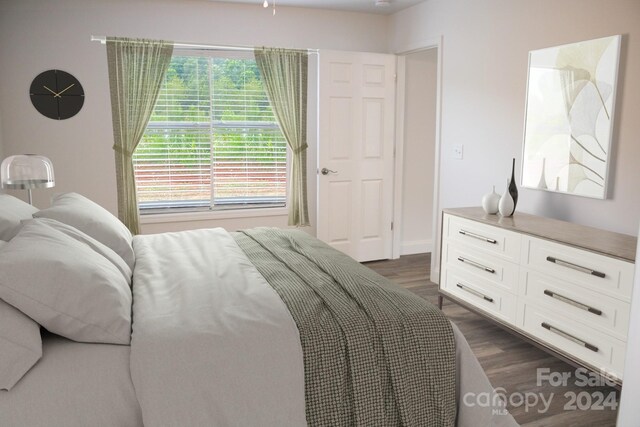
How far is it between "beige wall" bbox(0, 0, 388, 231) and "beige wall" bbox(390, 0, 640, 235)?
169 centimetres

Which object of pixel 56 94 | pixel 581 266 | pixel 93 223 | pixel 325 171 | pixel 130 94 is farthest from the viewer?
pixel 325 171

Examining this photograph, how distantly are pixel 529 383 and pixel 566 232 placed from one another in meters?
0.90

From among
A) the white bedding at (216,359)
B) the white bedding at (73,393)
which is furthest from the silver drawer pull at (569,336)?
the white bedding at (73,393)

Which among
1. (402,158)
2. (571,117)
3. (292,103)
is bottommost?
(402,158)

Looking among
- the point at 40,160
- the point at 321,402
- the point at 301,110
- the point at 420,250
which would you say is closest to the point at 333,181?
the point at 301,110

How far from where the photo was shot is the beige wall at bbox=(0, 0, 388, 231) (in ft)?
14.1

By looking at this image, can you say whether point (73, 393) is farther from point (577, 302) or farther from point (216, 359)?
point (577, 302)

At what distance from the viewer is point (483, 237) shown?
134 inches

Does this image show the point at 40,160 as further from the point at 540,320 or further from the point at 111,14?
the point at 540,320

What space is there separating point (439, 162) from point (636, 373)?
3.91 meters

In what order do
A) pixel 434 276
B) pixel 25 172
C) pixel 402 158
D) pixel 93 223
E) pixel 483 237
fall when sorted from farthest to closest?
1. pixel 402 158
2. pixel 434 276
3. pixel 483 237
4. pixel 25 172
5. pixel 93 223

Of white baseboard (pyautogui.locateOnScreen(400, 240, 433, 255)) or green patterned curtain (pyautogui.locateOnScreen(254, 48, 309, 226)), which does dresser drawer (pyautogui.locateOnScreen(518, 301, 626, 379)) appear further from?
white baseboard (pyautogui.locateOnScreen(400, 240, 433, 255))

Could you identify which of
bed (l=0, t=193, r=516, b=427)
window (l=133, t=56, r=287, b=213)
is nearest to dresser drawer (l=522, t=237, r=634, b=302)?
bed (l=0, t=193, r=516, b=427)

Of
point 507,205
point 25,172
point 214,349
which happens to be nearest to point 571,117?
point 507,205
